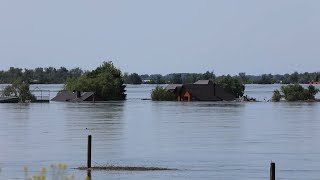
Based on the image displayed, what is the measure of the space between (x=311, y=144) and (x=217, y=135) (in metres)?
12.2

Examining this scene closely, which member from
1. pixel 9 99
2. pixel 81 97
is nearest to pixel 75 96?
pixel 81 97

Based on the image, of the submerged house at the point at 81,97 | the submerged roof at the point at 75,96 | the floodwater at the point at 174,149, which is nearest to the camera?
the floodwater at the point at 174,149

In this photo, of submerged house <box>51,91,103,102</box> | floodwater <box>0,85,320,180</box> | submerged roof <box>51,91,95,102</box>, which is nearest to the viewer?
floodwater <box>0,85,320,180</box>

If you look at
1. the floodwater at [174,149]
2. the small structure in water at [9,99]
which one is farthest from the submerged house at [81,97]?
the floodwater at [174,149]

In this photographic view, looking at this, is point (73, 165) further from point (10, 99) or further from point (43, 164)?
point (10, 99)

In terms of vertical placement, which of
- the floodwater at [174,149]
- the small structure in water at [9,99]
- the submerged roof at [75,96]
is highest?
the submerged roof at [75,96]

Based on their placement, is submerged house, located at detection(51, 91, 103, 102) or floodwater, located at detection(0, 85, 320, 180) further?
submerged house, located at detection(51, 91, 103, 102)

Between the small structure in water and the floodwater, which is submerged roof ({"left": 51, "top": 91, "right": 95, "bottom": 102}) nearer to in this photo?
the small structure in water

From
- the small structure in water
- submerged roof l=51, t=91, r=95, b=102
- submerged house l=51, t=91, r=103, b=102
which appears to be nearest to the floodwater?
submerged house l=51, t=91, r=103, b=102

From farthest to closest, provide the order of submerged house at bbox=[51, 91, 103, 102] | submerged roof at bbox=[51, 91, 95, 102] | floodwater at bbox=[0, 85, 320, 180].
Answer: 1. submerged roof at bbox=[51, 91, 95, 102]
2. submerged house at bbox=[51, 91, 103, 102]
3. floodwater at bbox=[0, 85, 320, 180]

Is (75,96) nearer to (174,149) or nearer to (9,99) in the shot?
(9,99)

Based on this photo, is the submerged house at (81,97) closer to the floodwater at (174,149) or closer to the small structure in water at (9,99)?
the small structure in water at (9,99)

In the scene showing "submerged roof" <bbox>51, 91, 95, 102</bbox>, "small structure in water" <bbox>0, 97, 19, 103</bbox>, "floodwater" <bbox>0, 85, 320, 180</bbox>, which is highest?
"submerged roof" <bbox>51, 91, 95, 102</bbox>

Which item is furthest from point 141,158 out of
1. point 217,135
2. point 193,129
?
point 193,129
